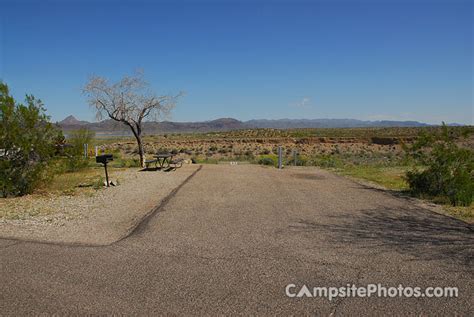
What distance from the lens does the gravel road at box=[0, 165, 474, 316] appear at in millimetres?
4734

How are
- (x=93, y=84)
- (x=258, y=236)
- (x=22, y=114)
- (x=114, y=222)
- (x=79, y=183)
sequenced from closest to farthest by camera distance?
1. (x=258, y=236)
2. (x=114, y=222)
3. (x=22, y=114)
4. (x=79, y=183)
5. (x=93, y=84)

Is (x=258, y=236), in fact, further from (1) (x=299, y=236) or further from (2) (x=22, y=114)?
(2) (x=22, y=114)

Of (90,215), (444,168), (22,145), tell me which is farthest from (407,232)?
(22,145)

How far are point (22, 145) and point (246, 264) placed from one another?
8.84 meters

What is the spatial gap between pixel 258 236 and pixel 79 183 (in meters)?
9.99

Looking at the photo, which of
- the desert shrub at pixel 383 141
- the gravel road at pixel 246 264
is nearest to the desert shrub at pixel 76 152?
the gravel road at pixel 246 264

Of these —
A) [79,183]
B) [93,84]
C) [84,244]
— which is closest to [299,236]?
[84,244]

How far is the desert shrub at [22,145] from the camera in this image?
39.1 ft

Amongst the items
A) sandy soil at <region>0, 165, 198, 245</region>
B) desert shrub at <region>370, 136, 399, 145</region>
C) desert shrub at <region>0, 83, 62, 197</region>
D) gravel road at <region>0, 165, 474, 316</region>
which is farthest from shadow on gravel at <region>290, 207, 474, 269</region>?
desert shrub at <region>370, 136, 399, 145</region>

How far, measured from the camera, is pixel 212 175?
1784 cm

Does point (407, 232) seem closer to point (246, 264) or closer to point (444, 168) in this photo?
point (246, 264)

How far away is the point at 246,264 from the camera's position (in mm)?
6035

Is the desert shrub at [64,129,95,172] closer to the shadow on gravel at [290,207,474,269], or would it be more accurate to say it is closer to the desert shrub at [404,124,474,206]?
the shadow on gravel at [290,207,474,269]

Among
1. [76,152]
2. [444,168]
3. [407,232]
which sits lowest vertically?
[407,232]
